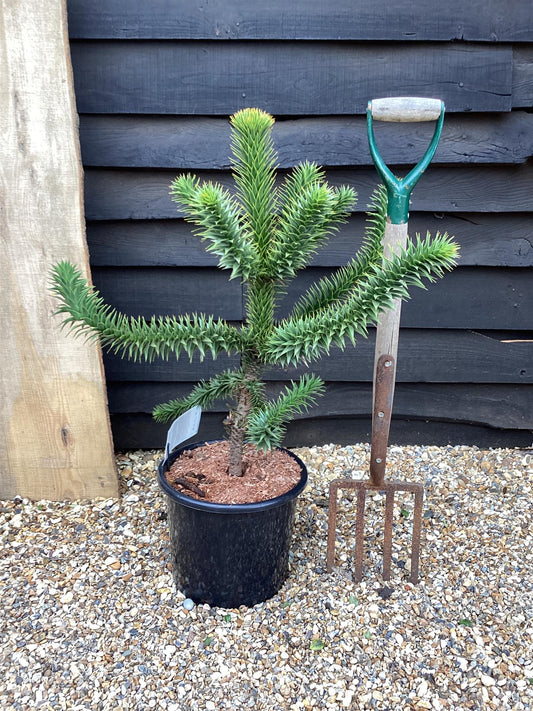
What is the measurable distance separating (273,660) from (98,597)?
1.57 feet

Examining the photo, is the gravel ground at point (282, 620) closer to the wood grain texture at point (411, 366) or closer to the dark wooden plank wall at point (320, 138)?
the wood grain texture at point (411, 366)

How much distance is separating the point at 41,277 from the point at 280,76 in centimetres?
92

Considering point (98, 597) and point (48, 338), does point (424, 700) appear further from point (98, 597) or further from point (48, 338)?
point (48, 338)

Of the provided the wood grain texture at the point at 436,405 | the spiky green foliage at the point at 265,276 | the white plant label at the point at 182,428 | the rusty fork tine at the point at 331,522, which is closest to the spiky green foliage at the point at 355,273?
the spiky green foliage at the point at 265,276

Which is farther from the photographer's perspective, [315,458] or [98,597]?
[315,458]

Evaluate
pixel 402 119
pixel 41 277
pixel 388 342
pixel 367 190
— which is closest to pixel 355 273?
pixel 388 342

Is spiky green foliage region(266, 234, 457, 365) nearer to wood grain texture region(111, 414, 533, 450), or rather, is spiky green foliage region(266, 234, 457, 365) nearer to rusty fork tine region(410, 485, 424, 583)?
rusty fork tine region(410, 485, 424, 583)

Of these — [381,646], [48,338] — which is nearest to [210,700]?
[381,646]

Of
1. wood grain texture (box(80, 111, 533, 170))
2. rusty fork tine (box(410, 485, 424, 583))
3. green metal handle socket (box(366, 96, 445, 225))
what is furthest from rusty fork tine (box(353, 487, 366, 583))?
wood grain texture (box(80, 111, 533, 170))

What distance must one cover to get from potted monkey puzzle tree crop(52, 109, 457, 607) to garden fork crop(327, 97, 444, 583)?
0.18ft

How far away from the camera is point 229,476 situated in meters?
1.53

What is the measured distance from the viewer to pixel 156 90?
5.93ft

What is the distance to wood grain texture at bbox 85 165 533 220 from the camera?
74.7 inches

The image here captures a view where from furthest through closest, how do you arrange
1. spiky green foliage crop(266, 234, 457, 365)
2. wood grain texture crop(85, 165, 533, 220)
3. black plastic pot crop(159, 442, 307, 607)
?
1. wood grain texture crop(85, 165, 533, 220)
2. black plastic pot crop(159, 442, 307, 607)
3. spiky green foliage crop(266, 234, 457, 365)
